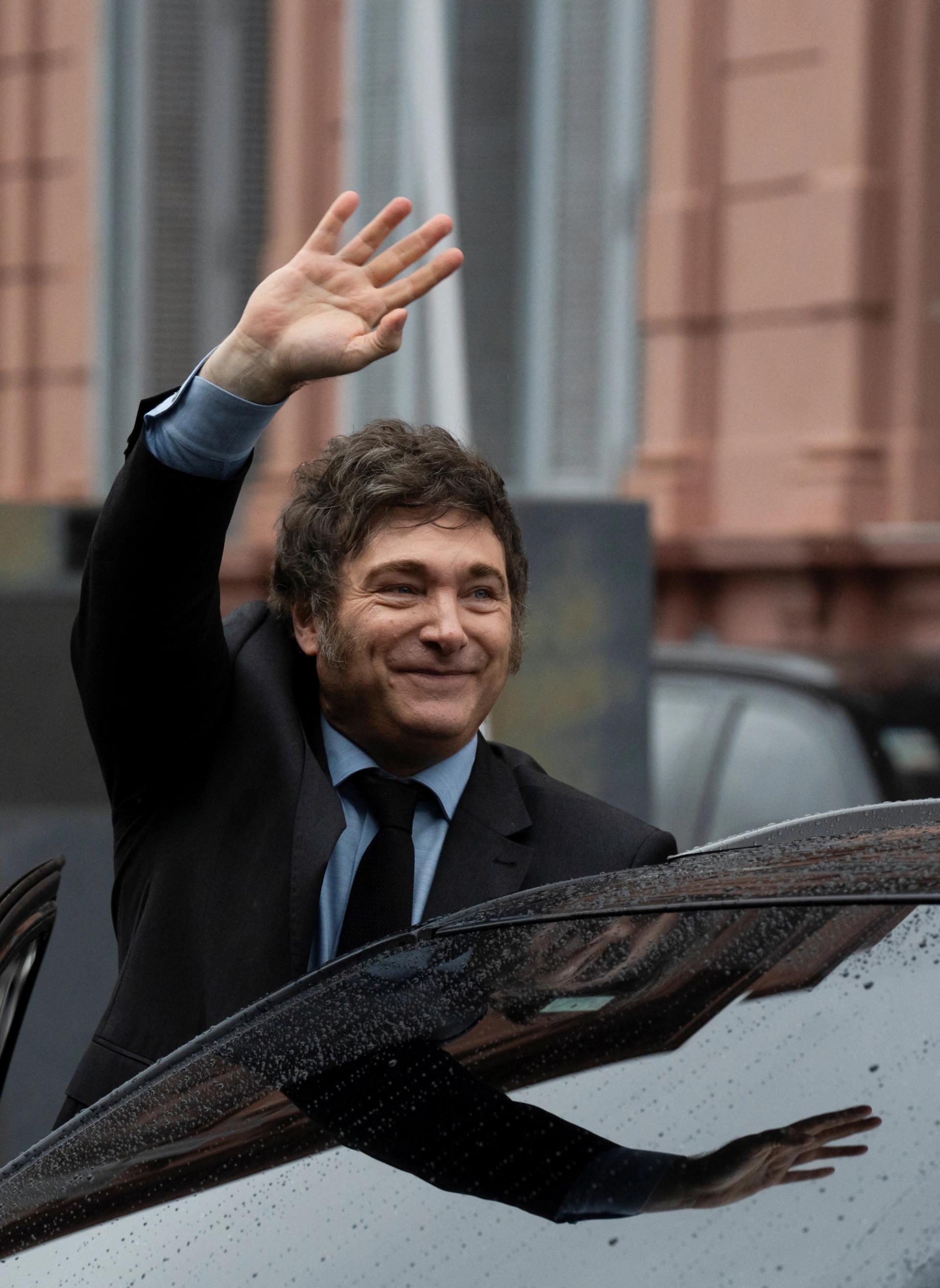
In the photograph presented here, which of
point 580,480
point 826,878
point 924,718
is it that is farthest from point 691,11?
point 826,878

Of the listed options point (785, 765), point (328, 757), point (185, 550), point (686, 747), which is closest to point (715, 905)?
point (328, 757)

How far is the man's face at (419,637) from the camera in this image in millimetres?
2299

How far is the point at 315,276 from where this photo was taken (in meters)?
2.33

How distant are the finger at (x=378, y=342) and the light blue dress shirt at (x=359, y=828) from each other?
44 centimetres

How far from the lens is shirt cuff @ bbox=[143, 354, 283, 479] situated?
7.34 ft

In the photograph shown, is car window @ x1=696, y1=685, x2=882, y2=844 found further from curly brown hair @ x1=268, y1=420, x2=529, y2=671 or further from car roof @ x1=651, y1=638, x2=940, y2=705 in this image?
curly brown hair @ x1=268, y1=420, x2=529, y2=671

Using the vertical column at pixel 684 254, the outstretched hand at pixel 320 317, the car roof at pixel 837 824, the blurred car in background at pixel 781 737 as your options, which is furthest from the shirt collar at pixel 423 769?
the vertical column at pixel 684 254

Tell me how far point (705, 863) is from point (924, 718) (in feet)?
10.8

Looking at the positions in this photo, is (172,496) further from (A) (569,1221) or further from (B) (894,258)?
(B) (894,258)

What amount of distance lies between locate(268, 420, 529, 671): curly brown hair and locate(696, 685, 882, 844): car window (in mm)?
2926

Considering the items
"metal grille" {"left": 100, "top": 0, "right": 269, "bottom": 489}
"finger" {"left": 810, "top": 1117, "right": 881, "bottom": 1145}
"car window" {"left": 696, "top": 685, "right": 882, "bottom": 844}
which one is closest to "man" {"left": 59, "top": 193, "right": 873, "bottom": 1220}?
"finger" {"left": 810, "top": 1117, "right": 881, "bottom": 1145}

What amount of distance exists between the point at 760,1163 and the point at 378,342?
40.3 inches

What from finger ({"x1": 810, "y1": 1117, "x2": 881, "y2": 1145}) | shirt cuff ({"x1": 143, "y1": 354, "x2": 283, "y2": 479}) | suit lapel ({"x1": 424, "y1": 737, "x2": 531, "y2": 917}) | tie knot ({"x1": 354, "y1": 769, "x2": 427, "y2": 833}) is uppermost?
shirt cuff ({"x1": 143, "y1": 354, "x2": 283, "y2": 479})

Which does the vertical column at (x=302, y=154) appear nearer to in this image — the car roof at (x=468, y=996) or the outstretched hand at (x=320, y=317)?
the outstretched hand at (x=320, y=317)
